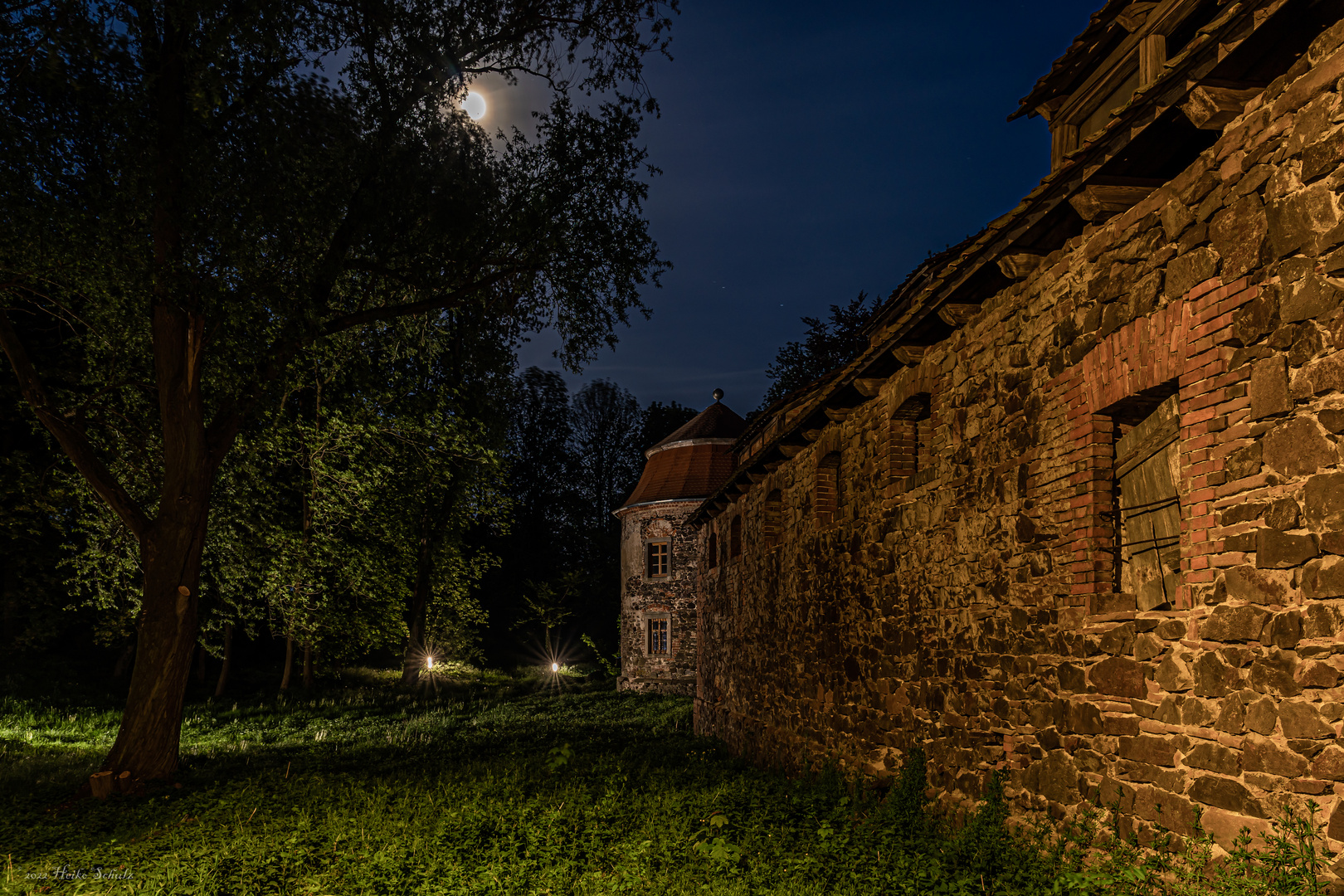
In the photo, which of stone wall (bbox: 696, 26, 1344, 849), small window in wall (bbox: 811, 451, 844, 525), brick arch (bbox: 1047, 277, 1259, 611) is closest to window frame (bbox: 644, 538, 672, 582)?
small window in wall (bbox: 811, 451, 844, 525)

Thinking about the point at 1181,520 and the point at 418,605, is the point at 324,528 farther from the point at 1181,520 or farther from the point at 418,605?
the point at 1181,520

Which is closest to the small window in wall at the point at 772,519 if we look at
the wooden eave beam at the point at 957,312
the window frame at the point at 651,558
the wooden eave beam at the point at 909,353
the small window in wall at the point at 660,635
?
the wooden eave beam at the point at 909,353

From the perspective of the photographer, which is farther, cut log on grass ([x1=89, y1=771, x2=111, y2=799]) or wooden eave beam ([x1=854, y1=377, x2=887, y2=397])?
cut log on grass ([x1=89, y1=771, x2=111, y2=799])

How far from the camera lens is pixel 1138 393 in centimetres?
445

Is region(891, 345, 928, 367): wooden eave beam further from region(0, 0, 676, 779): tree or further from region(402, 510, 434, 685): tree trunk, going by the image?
region(402, 510, 434, 685): tree trunk

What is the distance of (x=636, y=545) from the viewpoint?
2958 centimetres

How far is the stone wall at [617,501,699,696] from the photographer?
90.7 feet

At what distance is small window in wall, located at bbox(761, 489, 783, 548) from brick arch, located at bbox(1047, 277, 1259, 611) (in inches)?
280

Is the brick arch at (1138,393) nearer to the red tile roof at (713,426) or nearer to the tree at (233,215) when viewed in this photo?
the tree at (233,215)

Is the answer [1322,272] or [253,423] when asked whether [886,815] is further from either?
[253,423]

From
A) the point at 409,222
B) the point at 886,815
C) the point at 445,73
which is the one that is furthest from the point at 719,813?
the point at 445,73

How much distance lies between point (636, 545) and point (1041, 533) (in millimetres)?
24639

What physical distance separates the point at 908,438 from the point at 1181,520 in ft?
11.8

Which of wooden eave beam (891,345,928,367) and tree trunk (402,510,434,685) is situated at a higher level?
wooden eave beam (891,345,928,367)
